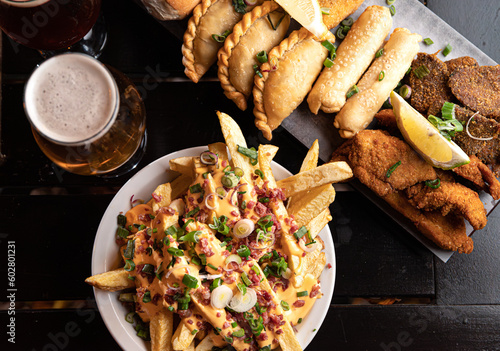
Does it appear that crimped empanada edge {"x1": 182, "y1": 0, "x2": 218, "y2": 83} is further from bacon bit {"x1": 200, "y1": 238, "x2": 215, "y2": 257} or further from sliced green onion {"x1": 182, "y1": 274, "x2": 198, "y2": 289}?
sliced green onion {"x1": 182, "y1": 274, "x2": 198, "y2": 289}

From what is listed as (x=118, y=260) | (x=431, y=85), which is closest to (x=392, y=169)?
(x=431, y=85)

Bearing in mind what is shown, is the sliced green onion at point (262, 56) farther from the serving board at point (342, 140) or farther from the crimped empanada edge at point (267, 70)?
the serving board at point (342, 140)

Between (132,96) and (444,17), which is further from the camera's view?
(444,17)

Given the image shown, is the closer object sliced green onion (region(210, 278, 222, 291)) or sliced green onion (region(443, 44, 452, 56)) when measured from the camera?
sliced green onion (region(210, 278, 222, 291))

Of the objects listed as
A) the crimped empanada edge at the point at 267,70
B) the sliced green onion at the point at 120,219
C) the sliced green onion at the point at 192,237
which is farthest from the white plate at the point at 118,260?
the sliced green onion at the point at 192,237

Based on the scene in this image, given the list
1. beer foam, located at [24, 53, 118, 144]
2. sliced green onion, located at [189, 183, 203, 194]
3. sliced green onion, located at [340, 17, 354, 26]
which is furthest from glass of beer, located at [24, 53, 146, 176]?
sliced green onion, located at [340, 17, 354, 26]

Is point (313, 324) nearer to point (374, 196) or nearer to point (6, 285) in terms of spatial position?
point (374, 196)

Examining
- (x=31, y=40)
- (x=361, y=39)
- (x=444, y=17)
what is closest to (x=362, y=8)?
(x=361, y=39)
